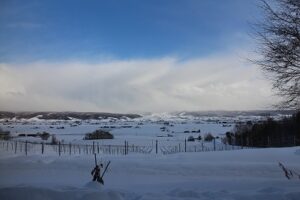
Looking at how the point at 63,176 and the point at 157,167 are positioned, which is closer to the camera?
the point at 63,176

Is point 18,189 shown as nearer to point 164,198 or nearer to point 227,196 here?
point 164,198

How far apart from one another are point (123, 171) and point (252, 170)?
6.67m

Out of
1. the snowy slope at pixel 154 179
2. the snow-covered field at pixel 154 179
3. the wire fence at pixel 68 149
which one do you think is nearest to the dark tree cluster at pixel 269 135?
the wire fence at pixel 68 149

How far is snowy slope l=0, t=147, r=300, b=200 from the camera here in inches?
428

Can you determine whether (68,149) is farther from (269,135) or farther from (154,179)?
(269,135)

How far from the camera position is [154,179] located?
766 inches

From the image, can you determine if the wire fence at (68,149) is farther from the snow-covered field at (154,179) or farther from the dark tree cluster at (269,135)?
the dark tree cluster at (269,135)

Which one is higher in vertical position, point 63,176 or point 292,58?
point 292,58

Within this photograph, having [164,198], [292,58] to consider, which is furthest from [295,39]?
[164,198]

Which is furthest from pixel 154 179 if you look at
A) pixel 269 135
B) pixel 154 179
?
pixel 269 135

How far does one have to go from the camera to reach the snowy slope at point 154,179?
10.9 m

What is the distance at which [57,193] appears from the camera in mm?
10469

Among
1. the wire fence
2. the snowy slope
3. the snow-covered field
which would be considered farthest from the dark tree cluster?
the snow-covered field

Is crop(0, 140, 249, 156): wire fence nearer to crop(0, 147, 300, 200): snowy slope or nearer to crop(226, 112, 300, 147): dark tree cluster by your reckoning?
crop(0, 147, 300, 200): snowy slope
